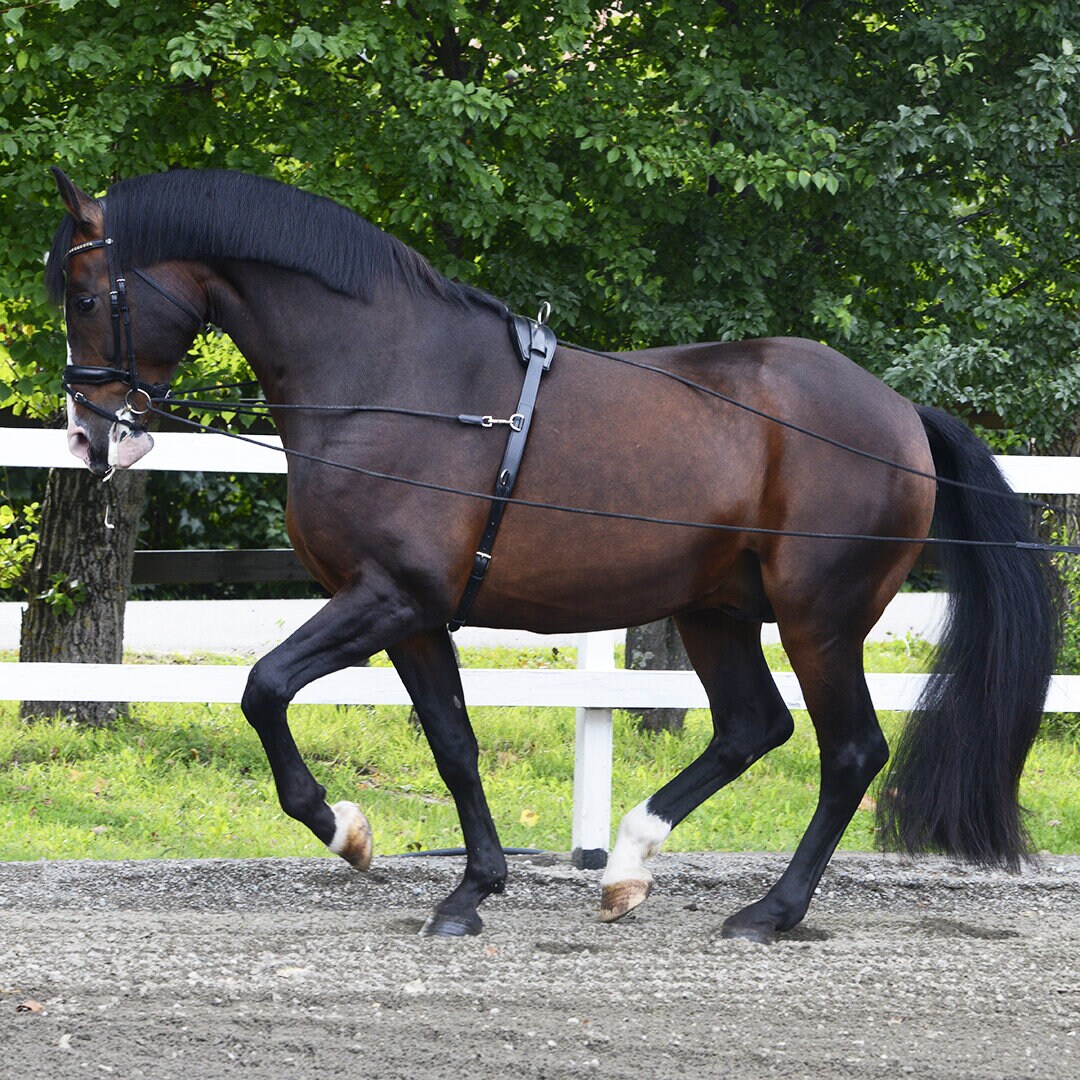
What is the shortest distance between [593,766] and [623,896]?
99cm

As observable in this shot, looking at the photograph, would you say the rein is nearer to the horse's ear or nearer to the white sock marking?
the horse's ear

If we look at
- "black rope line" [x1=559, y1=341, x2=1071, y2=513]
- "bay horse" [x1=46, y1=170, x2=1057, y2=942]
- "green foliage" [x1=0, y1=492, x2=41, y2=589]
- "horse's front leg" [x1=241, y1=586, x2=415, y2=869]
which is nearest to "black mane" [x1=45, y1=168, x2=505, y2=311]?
"bay horse" [x1=46, y1=170, x2=1057, y2=942]

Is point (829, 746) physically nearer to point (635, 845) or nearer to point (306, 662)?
point (635, 845)

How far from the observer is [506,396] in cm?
412

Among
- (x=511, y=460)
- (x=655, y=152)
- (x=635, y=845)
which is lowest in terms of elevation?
(x=635, y=845)

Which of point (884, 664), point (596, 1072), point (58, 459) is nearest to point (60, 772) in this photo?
point (58, 459)

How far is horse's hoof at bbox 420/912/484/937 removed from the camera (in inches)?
160

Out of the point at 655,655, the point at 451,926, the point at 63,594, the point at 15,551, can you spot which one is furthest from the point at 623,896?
the point at 15,551

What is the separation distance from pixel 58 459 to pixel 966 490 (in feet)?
10.4

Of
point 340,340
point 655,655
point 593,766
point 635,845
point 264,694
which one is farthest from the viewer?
point 655,655

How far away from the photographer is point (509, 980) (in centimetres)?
358

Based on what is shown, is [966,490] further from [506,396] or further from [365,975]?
[365,975]

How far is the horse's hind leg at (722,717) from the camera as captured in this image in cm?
450

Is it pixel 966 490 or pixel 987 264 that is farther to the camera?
pixel 987 264
